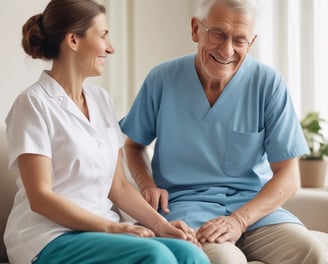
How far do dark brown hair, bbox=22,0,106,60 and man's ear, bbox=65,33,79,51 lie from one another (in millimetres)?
11

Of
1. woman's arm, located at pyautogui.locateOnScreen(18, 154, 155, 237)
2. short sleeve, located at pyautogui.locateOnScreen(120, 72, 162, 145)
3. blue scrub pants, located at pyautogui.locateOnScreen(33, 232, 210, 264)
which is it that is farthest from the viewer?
short sleeve, located at pyautogui.locateOnScreen(120, 72, 162, 145)

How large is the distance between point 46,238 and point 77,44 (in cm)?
56

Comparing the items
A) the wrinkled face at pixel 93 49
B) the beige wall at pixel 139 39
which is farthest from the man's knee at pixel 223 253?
the beige wall at pixel 139 39

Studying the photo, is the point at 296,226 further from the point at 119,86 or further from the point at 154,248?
the point at 119,86

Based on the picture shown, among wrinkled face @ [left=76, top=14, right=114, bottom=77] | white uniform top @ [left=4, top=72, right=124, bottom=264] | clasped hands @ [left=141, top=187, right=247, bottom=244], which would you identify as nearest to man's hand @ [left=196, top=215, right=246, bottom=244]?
clasped hands @ [left=141, top=187, right=247, bottom=244]

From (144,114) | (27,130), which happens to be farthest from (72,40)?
(144,114)

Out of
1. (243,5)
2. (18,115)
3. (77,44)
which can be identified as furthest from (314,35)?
(18,115)

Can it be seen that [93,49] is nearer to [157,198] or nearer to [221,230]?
[157,198]

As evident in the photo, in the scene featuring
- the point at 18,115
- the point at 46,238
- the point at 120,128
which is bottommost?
the point at 46,238

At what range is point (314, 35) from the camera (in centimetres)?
297

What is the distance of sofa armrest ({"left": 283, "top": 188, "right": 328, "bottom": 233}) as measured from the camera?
231 cm

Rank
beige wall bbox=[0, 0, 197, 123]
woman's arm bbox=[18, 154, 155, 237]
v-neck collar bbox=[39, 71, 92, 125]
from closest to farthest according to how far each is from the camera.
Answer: woman's arm bbox=[18, 154, 155, 237], v-neck collar bbox=[39, 71, 92, 125], beige wall bbox=[0, 0, 197, 123]

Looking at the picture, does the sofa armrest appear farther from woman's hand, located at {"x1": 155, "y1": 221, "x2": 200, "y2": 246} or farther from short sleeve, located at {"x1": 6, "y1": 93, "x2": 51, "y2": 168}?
short sleeve, located at {"x1": 6, "y1": 93, "x2": 51, "y2": 168}

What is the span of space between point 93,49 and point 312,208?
0.99 m
